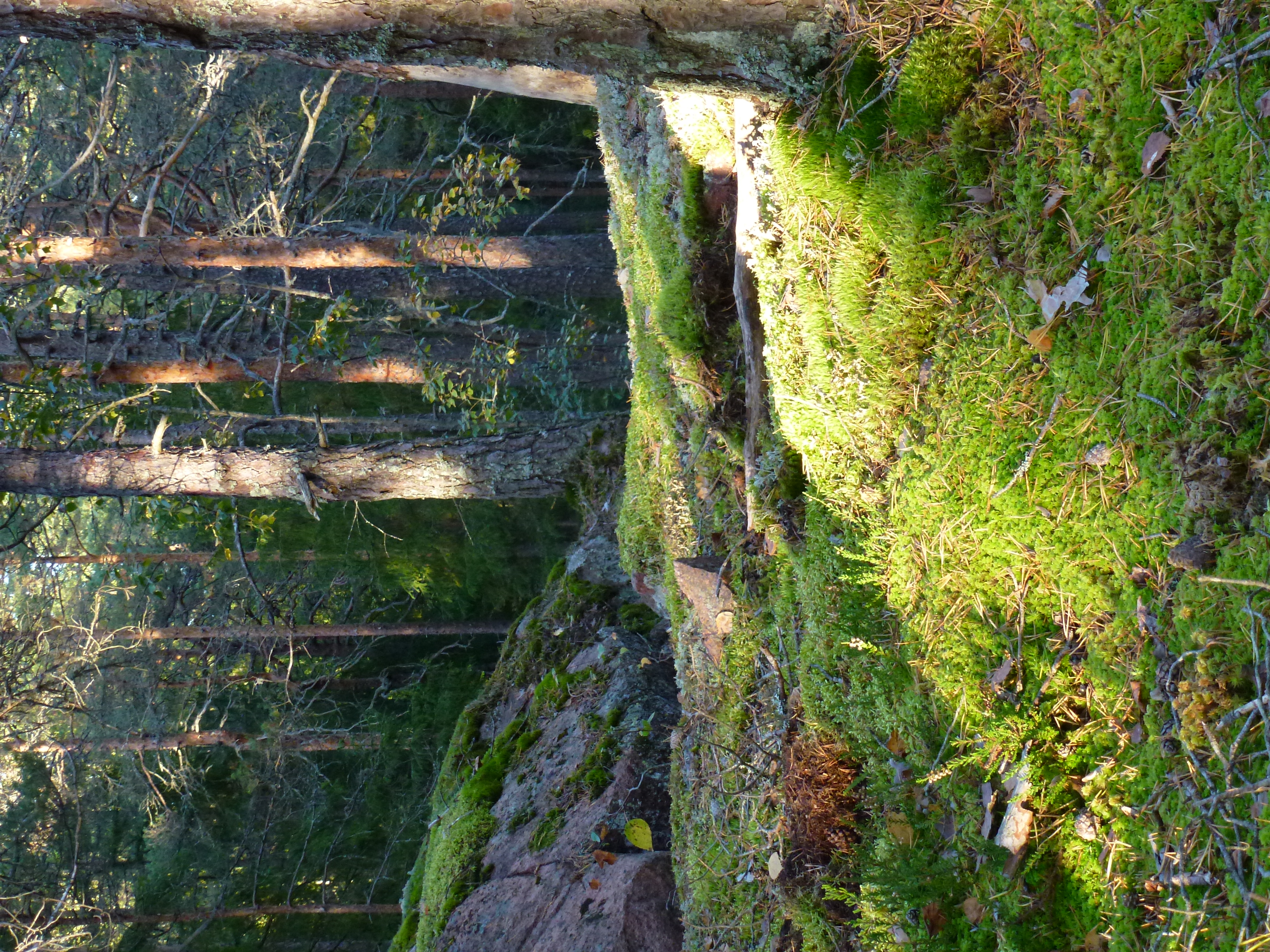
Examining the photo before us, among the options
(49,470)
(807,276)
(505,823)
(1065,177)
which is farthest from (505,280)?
(1065,177)

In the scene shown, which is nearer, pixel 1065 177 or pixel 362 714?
pixel 1065 177

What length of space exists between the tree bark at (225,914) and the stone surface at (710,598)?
1130cm

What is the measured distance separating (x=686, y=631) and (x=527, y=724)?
3033 mm

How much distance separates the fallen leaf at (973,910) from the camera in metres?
2.36

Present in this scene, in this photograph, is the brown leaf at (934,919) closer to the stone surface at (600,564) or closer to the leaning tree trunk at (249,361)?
the stone surface at (600,564)

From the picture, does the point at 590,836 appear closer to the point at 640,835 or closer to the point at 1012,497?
the point at 640,835

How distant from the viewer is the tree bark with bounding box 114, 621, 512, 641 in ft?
46.3

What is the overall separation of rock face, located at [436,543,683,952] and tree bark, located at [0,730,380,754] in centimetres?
790

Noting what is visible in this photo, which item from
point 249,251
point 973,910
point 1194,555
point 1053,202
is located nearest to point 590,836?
point 973,910

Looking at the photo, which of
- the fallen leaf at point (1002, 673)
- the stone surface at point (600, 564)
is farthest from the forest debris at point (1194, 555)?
the stone surface at point (600, 564)

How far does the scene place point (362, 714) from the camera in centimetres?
1466

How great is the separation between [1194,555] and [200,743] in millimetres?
14135

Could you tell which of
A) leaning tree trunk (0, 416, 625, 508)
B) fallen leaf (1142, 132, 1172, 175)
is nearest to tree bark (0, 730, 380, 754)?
leaning tree trunk (0, 416, 625, 508)

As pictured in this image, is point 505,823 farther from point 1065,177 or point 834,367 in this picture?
point 1065,177
